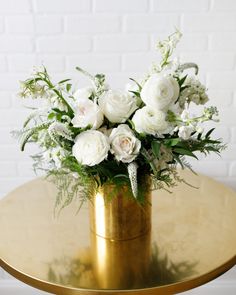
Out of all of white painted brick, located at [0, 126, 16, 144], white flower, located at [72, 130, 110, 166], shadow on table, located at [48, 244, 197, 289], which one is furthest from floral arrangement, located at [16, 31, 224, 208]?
white painted brick, located at [0, 126, 16, 144]

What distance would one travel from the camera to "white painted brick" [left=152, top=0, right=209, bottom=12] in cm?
150

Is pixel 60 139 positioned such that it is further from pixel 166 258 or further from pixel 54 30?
pixel 54 30

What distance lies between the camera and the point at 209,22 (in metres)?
1.53

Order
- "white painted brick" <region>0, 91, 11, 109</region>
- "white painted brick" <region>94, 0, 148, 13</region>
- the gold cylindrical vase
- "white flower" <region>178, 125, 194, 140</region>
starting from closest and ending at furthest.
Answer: "white flower" <region>178, 125, 194, 140</region>
the gold cylindrical vase
"white painted brick" <region>94, 0, 148, 13</region>
"white painted brick" <region>0, 91, 11, 109</region>

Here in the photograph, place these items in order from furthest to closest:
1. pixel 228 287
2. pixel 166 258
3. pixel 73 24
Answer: pixel 228 287
pixel 73 24
pixel 166 258

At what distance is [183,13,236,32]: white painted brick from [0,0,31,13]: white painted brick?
0.51m

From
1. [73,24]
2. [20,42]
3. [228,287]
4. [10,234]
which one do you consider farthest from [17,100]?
[228,287]

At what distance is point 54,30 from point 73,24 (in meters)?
0.07

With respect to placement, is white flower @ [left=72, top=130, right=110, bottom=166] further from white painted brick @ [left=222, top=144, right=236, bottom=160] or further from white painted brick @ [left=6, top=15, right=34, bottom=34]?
white painted brick @ [left=222, top=144, right=236, bottom=160]

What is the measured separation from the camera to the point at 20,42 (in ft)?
5.08

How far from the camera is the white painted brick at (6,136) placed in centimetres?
166

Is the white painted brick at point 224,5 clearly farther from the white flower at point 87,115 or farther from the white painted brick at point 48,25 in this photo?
the white flower at point 87,115

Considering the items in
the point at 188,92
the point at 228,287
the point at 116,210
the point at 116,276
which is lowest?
the point at 228,287

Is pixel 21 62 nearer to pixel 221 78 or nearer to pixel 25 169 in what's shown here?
pixel 25 169
